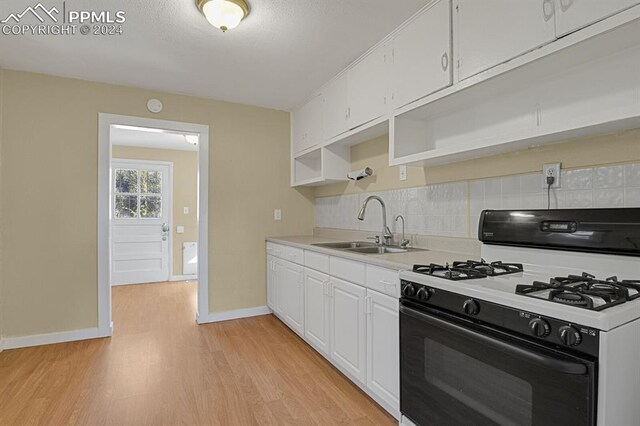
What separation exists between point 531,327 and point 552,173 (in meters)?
0.94

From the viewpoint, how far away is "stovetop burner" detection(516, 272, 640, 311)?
100 centimetres

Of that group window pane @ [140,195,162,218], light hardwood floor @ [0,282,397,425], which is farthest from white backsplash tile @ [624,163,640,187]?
window pane @ [140,195,162,218]

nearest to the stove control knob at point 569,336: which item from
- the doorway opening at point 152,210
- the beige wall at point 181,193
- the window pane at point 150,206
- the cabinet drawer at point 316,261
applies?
the cabinet drawer at point 316,261

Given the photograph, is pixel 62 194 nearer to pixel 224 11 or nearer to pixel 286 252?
pixel 286 252

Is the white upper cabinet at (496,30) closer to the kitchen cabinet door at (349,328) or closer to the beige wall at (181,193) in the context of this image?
the kitchen cabinet door at (349,328)

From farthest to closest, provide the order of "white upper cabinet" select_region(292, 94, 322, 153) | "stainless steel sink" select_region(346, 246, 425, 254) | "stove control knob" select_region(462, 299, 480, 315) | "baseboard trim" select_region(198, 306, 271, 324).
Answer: "baseboard trim" select_region(198, 306, 271, 324) → "white upper cabinet" select_region(292, 94, 322, 153) → "stainless steel sink" select_region(346, 246, 425, 254) → "stove control knob" select_region(462, 299, 480, 315)

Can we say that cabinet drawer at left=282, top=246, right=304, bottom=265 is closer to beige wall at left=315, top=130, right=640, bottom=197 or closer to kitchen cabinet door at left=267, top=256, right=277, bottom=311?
kitchen cabinet door at left=267, top=256, right=277, bottom=311

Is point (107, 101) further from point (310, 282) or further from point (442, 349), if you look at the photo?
point (442, 349)

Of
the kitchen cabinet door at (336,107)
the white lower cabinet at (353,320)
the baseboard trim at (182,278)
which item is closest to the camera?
the white lower cabinet at (353,320)

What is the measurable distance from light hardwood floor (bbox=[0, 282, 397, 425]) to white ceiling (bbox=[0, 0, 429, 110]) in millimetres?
2324

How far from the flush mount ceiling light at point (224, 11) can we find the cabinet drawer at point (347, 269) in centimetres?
158

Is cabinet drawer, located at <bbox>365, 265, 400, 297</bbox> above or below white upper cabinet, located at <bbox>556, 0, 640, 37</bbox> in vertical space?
below

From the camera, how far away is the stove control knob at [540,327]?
102 cm

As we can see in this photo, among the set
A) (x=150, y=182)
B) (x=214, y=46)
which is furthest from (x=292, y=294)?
(x=150, y=182)
